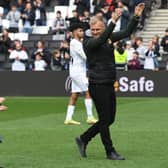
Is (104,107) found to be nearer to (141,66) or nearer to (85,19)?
(141,66)

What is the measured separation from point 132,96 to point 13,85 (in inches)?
170

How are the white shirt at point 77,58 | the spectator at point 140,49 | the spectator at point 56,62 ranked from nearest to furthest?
the white shirt at point 77,58
the spectator at point 140,49
the spectator at point 56,62

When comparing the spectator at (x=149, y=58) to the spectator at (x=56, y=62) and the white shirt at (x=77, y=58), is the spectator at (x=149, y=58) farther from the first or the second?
the white shirt at (x=77, y=58)

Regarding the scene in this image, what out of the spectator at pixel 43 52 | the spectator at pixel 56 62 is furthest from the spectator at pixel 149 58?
the spectator at pixel 43 52

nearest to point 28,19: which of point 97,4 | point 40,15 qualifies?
point 40,15

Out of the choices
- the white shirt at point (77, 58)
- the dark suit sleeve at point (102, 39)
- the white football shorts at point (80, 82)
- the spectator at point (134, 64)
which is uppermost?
the dark suit sleeve at point (102, 39)

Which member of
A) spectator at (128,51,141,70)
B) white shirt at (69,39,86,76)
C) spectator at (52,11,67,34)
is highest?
white shirt at (69,39,86,76)

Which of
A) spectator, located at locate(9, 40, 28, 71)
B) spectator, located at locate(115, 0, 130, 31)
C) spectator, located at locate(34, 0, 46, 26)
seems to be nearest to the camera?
spectator, located at locate(9, 40, 28, 71)

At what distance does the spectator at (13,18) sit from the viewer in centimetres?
3325

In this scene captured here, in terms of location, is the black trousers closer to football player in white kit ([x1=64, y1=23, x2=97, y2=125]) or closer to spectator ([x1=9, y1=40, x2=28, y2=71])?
football player in white kit ([x1=64, y1=23, x2=97, y2=125])

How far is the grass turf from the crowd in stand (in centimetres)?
609

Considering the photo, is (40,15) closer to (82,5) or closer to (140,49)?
(82,5)

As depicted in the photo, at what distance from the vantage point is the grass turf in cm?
1116

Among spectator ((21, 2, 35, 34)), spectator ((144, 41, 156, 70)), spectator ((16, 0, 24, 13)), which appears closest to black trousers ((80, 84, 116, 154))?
spectator ((144, 41, 156, 70))
